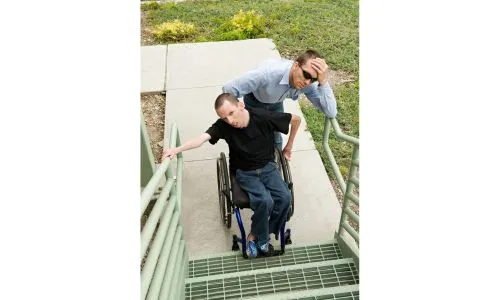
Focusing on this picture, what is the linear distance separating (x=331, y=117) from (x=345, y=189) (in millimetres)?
514

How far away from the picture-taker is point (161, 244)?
211cm

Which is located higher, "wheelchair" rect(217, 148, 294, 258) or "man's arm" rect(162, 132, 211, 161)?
"man's arm" rect(162, 132, 211, 161)

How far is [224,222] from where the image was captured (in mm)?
3777

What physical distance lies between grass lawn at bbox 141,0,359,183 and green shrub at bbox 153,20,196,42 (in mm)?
38

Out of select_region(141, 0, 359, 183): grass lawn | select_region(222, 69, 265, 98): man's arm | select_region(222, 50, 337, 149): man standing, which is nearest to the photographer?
select_region(222, 50, 337, 149): man standing

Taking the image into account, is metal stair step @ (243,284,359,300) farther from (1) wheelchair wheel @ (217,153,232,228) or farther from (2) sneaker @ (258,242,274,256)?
(1) wheelchair wheel @ (217,153,232,228)

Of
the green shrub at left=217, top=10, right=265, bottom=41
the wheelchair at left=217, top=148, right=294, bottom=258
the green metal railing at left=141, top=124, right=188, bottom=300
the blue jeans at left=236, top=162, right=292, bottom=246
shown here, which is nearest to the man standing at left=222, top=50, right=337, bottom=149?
the wheelchair at left=217, top=148, right=294, bottom=258

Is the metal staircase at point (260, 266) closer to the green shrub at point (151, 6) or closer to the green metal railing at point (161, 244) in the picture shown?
the green metal railing at point (161, 244)

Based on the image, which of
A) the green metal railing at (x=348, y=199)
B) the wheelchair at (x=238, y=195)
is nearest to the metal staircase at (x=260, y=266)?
the green metal railing at (x=348, y=199)

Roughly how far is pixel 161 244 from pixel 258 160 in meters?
1.24

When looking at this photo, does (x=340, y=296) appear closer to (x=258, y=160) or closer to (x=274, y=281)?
(x=274, y=281)

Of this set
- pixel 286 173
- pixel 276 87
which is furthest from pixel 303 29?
pixel 286 173

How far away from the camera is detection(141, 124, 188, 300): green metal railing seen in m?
1.85

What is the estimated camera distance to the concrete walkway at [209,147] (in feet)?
12.5
